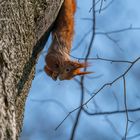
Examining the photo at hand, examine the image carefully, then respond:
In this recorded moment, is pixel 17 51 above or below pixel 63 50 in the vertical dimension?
above

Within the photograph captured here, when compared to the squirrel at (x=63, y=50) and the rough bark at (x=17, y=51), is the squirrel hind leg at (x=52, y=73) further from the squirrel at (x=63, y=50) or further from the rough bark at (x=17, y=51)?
the rough bark at (x=17, y=51)

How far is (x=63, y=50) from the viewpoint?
6.77 ft

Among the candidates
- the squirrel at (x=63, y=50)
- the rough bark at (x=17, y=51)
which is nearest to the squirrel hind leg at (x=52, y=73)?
the squirrel at (x=63, y=50)

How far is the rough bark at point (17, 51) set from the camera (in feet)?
4.82

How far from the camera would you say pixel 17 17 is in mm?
1651

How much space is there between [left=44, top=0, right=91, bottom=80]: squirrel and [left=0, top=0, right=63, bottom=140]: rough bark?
9 centimetres

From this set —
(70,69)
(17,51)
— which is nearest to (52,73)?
(70,69)

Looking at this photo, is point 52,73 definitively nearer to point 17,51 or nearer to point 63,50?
point 63,50

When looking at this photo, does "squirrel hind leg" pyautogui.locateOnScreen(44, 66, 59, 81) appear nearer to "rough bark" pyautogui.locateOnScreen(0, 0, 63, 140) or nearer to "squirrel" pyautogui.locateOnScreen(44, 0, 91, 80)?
"squirrel" pyautogui.locateOnScreen(44, 0, 91, 80)

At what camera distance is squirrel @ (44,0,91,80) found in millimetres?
2004

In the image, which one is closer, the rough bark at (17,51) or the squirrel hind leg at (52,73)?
the rough bark at (17,51)

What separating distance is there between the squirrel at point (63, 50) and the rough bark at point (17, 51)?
0.09 meters

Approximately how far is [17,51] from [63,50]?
47cm

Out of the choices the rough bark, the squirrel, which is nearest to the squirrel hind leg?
the squirrel
